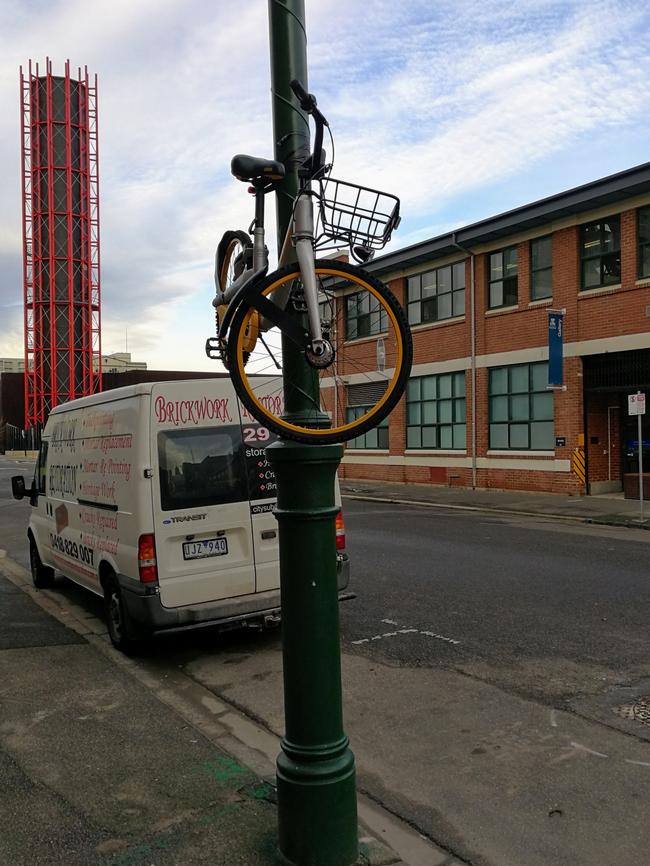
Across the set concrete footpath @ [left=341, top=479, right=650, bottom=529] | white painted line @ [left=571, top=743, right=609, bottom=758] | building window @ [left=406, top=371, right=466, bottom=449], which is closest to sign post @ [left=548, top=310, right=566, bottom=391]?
concrete footpath @ [left=341, top=479, right=650, bottom=529]

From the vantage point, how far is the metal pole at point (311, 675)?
308cm

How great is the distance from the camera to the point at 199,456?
257 inches

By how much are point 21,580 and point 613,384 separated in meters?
15.3

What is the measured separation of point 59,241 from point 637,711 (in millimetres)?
58987

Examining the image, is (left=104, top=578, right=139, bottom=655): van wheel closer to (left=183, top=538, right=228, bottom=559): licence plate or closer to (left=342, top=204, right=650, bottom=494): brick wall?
(left=183, top=538, right=228, bottom=559): licence plate

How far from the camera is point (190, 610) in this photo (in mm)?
6250

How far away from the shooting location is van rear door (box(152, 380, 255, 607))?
6285mm

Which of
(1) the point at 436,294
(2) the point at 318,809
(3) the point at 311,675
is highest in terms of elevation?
(1) the point at 436,294

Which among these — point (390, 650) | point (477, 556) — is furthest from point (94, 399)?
point (477, 556)

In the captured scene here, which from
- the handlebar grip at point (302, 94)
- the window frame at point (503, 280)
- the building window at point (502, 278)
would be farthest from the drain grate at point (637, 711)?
the building window at point (502, 278)

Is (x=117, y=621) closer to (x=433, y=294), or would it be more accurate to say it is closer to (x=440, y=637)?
(x=440, y=637)

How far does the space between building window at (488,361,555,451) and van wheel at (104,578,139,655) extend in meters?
16.5

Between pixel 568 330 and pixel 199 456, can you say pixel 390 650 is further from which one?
pixel 568 330

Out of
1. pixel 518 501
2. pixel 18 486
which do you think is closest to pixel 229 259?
pixel 18 486
